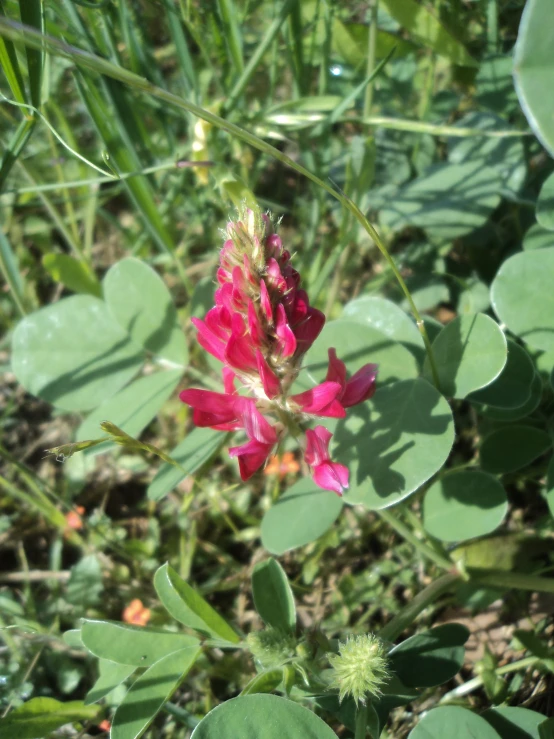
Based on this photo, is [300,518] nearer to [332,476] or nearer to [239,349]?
[332,476]

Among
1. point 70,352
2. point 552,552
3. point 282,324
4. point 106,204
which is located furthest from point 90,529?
point 106,204

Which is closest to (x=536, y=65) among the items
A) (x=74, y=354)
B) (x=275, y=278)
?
(x=275, y=278)

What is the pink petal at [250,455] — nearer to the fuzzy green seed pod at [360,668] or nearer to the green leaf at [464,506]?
the fuzzy green seed pod at [360,668]

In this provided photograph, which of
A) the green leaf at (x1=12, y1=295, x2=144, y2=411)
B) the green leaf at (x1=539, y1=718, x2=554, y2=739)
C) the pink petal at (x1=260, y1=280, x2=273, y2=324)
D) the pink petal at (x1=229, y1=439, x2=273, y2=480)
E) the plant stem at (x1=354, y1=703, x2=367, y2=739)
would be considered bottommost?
the green leaf at (x1=539, y1=718, x2=554, y2=739)

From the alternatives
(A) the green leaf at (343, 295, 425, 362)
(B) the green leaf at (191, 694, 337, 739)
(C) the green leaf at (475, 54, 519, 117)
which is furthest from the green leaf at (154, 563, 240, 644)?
(C) the green leaf at (475, 54, 519, 117)

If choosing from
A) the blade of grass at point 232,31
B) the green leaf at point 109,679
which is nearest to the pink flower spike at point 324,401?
the green leaf at point 109,679

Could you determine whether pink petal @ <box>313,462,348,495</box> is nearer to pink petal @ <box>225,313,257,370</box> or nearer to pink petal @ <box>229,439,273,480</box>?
pink petal @ <box>229,439,273,480</box>
